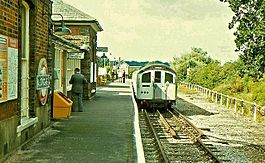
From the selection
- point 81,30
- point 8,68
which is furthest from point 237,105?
point 8,68

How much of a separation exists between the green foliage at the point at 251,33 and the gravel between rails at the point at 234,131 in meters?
7.19

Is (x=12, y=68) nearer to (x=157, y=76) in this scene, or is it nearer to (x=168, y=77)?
(x=157, y=76)

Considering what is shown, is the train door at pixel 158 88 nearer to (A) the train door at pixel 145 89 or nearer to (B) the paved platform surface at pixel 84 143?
(A) the train door at pixel 145 89

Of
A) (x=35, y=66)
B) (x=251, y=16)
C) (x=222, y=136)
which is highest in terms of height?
(x=251, y=16)

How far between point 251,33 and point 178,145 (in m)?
20.9

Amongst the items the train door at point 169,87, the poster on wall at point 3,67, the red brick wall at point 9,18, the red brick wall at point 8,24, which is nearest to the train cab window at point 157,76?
the train door at point 169,87

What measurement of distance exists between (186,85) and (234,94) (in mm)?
27160

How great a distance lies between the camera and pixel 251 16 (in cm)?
3556

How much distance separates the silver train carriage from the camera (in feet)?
84.0

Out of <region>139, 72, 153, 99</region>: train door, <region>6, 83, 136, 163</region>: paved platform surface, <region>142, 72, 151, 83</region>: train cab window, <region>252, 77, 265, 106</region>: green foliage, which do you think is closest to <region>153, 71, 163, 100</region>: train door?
<region>139, 72, 153, 99</region>: train door

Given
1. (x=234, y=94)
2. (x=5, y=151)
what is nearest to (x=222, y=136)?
(x=5, y=151)

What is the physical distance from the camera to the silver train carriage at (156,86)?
84.0 feet

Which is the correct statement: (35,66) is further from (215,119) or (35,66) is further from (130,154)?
(215,119)

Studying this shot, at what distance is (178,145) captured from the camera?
15.2 metres
